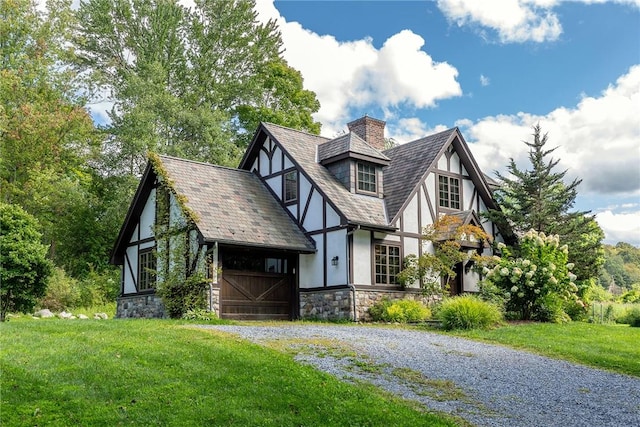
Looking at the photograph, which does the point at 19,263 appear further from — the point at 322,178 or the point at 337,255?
the point at 322,178

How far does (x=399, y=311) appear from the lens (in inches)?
716

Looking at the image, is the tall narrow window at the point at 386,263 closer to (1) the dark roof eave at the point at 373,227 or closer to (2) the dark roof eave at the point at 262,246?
(1) the dark roof eave at the point at 373,227

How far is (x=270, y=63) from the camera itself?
35.3 m

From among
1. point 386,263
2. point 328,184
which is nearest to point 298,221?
point 328,184

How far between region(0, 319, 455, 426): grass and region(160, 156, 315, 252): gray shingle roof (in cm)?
729

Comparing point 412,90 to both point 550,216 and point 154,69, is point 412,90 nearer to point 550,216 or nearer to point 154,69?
point 550,216

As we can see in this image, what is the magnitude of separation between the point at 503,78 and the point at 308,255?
25.7 feet

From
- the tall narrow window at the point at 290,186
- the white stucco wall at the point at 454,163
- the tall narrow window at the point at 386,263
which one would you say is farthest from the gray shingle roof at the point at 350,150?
the tall narrow window at the point at 386,263

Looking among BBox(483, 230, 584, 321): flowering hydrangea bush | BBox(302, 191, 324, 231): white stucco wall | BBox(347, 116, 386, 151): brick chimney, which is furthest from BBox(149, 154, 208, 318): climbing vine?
BBox(483, 230, 584, 321): flowering hydrangea bush

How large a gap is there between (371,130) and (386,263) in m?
Result: 6.43

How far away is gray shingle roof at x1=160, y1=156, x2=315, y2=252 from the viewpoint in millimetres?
18156

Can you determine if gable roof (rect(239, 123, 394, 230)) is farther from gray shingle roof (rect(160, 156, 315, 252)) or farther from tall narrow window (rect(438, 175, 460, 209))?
tall narrow window (rect(438, 175, 460, 209))

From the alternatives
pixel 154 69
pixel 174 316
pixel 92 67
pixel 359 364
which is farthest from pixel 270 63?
pixel 359 364

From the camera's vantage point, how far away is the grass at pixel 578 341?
1238 centimetres
